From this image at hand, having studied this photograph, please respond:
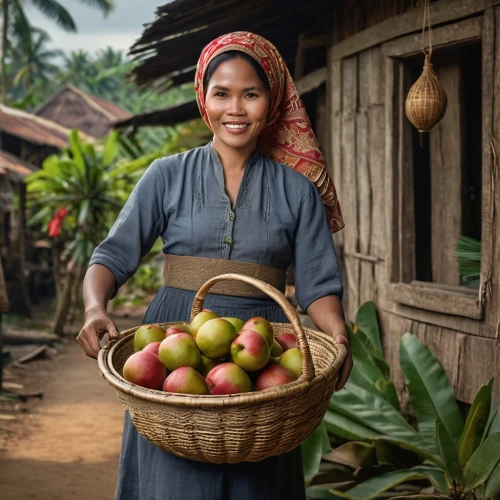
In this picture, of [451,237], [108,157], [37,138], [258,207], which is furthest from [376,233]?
[37,138]

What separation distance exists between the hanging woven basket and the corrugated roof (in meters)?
14.4

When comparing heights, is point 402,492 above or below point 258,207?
below

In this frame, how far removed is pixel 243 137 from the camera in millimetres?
2258

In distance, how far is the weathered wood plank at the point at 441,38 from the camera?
12.5 feet

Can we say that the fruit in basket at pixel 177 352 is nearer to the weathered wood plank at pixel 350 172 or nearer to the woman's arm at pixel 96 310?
the woman's arm at pixel 96 310

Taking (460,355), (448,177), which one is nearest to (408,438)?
(460,355)

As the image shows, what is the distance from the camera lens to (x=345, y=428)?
4098 mm

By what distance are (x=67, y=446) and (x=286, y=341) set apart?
4389 mm

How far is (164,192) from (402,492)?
2.44m

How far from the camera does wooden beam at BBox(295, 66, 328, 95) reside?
5723 mm

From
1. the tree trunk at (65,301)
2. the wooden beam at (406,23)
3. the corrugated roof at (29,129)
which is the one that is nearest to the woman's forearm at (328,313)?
the wooden beam at (406,23)

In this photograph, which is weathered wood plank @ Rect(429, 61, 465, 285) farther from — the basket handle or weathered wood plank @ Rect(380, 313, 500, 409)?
the basket handle

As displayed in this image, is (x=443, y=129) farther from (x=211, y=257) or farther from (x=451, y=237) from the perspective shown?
(x=211, y=257)

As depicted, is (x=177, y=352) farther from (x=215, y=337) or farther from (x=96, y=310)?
(x=96, y=310)
